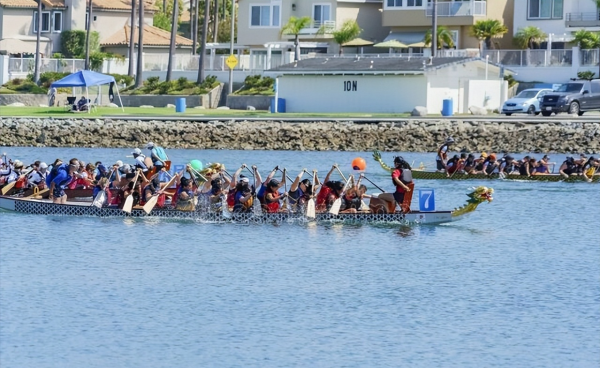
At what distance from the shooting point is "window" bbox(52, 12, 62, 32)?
3733 inches

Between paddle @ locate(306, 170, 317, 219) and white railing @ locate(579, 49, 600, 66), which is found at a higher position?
white railing @ locate(579, 49, 600, 66)

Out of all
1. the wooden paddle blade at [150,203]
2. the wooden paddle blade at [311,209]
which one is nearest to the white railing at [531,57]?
the wooden paddle blade at [311,209]

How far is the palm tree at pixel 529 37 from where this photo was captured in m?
75.8

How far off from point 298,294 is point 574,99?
40.8 meters

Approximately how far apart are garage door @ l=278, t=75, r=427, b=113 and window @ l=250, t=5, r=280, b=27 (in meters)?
16.8

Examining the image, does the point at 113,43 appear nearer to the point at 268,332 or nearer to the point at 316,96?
the point at 316,96

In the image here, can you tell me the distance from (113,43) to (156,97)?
16.2m

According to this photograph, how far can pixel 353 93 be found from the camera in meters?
69.2

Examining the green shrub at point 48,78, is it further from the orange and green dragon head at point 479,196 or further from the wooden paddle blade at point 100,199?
the orange and green dragon head at point 479,196

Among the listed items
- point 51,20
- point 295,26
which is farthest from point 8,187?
point 51,20

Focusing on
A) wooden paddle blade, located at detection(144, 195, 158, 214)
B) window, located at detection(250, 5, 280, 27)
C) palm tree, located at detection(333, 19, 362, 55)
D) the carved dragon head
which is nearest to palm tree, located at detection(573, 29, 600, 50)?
palm tree, located at detection(333, 19, 362, 55)

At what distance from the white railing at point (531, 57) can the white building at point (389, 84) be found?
13.0 ft

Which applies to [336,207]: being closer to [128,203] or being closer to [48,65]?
[128,203]

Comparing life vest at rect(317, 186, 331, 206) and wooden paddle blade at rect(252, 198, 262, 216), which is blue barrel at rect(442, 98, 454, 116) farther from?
wooden paddle blade at rect(252, 198, 262, 216)
